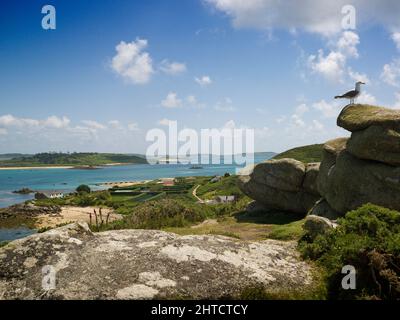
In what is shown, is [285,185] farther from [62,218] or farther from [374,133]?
[62,218]

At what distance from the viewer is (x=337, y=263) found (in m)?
10.5

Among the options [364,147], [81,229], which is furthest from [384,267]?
[364,147]

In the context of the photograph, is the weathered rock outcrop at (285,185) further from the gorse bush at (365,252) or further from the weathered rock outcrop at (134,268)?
the weathered rock outcrop at (134,268)

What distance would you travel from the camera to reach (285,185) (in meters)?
29.4

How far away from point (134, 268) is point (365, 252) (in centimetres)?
643

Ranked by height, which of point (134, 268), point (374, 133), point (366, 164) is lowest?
point (134, 268)

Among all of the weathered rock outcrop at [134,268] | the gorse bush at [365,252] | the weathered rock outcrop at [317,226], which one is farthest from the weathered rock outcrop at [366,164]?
the weathered rock outcrop at [134,268]

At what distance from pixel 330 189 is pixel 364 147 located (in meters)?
3.44

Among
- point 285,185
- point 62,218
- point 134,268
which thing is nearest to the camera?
point 134,268

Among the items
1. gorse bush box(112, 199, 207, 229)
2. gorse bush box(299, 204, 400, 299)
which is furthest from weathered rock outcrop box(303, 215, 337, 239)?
gorse bush box(112, 199, 207, 229)

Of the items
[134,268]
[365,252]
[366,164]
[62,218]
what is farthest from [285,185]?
[62,218]

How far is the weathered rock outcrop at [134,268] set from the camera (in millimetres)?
8984

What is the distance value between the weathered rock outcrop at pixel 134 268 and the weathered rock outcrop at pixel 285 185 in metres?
17.5
